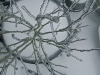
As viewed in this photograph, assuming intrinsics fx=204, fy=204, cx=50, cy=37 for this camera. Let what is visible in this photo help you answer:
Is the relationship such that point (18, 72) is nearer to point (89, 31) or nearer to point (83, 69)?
point (83, 69)

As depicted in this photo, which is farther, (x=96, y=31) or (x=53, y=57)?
(x=96, y=31)

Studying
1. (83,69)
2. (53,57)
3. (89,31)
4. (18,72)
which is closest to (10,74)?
(18,72)

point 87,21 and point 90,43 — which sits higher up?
point 87,21

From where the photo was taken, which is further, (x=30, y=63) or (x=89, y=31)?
(x=89, y=31)

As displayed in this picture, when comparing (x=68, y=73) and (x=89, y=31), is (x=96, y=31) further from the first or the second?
(x=68, y=73)

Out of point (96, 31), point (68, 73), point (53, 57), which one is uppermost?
point (96, 31)

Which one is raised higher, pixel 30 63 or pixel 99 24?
pixel 99 24

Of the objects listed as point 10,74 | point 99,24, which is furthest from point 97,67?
point 10,74
